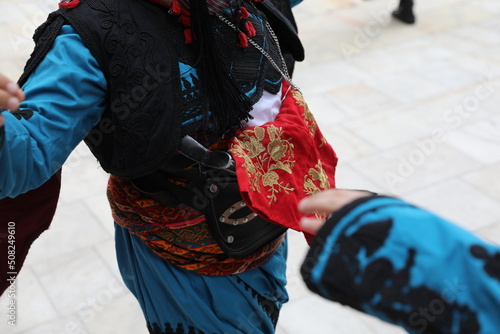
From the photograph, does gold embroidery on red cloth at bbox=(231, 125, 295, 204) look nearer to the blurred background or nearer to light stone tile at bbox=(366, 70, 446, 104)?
the blurred background

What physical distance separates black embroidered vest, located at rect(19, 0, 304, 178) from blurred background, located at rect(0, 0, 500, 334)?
45 cm

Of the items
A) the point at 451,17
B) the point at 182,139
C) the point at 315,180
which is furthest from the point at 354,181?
the point at 451,17

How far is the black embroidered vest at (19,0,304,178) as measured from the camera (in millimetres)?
1208

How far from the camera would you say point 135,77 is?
121 cm

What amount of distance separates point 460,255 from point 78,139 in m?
0.72

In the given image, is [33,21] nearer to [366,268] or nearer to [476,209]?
[476,209]

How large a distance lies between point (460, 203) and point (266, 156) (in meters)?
1.89

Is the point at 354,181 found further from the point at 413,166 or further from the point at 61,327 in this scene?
the point at 61,327

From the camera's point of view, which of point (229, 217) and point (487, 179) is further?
point (487, 179)

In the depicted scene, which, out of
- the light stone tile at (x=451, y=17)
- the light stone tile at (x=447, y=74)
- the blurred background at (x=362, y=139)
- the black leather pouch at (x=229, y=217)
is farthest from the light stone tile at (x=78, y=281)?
the light stone tile at (x=451, y=17)

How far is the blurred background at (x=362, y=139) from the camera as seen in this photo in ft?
8.24

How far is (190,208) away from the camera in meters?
1.42

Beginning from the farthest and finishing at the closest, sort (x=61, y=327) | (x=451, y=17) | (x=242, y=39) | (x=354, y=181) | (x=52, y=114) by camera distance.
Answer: (x=451, y=17), (x=354, y=181), (x=61, y=327), (x=242, y=39), (x=52, y=114)

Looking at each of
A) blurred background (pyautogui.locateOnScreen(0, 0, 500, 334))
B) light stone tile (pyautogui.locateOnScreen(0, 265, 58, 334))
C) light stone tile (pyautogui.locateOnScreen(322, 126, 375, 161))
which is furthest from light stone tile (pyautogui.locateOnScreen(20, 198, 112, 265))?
light stone tile (pyautogui.locateOnScreen(322, 126, 375, 161))
